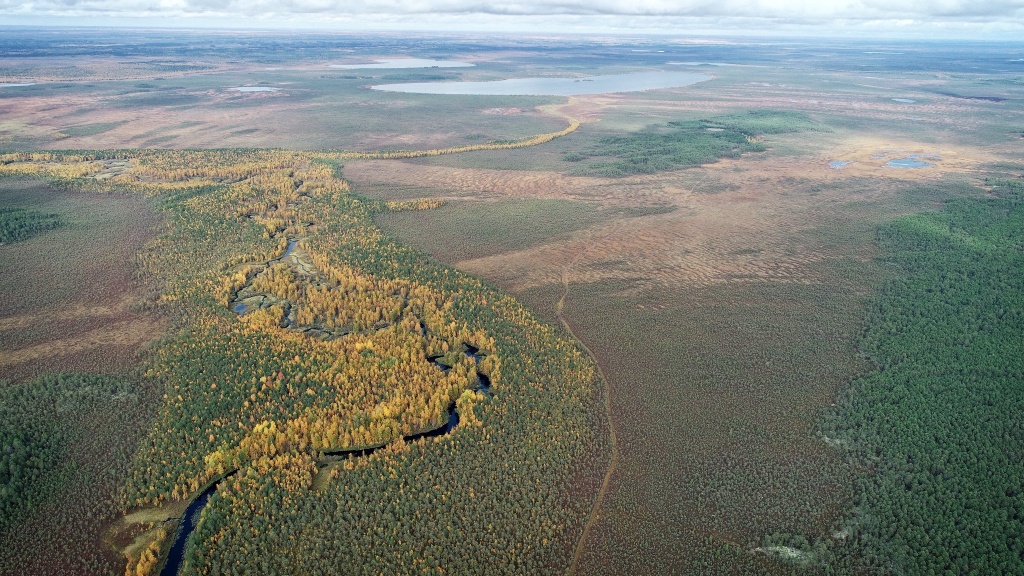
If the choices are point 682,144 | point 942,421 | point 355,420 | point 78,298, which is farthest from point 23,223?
point 682,144

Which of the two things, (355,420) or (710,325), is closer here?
(355,420)

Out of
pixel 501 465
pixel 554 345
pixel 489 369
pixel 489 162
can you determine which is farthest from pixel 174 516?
pixel 489 162

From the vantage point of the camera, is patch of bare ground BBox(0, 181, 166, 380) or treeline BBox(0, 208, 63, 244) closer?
patch of bare ground BBox(0, 181, 166, 380)

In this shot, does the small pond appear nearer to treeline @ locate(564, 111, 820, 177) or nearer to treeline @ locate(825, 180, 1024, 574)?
treeline @ locate(564, 111, 820, 177)

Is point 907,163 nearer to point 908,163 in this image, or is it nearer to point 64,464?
point 908,163

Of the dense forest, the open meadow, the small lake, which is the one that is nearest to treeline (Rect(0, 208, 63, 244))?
the open meadow

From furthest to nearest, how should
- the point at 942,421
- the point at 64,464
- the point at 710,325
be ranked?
the point at 710,325
the point at 942,421
the point at 64,464

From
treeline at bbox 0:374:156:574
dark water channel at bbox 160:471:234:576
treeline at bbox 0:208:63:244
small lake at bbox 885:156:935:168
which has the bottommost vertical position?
dark water channel at bbox 160:471:234:576

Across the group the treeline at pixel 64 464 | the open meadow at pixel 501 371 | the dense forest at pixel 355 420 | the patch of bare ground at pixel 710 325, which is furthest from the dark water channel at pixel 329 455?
the patch of bare ground at pixel 710 325
